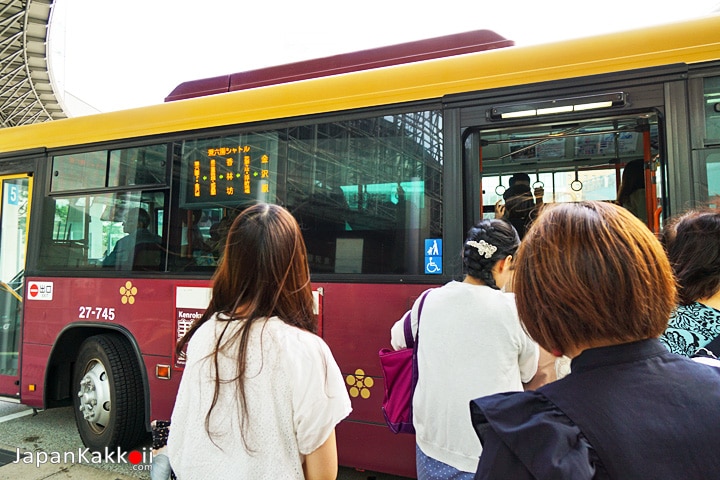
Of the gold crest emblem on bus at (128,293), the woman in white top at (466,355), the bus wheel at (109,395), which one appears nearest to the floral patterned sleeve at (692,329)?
the woman in white top at (466,355)

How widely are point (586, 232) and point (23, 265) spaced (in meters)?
5.05

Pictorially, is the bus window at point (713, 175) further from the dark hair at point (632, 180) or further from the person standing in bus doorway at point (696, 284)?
the person standing in bus doorway at point (696, 284)

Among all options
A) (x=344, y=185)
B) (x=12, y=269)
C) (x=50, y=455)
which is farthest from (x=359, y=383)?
(x=12, y=269)

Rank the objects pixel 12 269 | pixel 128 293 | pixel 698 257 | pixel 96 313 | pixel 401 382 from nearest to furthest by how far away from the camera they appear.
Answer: pixel 698 257 → pixel 401 382 → pixel 128 293 → pixel 96 313 → pixel 12 269

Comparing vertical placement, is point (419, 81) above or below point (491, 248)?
above

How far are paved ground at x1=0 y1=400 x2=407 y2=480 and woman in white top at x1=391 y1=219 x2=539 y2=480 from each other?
2071mm

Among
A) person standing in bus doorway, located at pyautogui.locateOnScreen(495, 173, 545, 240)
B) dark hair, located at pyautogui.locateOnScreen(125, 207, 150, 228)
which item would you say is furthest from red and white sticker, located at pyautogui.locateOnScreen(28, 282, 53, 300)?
person standing in bus doorway, located at pyautogui.locateOnScreen(495, 173, 545, 240)

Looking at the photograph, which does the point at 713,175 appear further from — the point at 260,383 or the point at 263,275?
the point at 260,383

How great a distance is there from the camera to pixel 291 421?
1327 millimetres

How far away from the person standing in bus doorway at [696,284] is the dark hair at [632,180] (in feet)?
5.22

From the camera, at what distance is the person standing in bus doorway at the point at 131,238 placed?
3.88m

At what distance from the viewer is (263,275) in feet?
4.66

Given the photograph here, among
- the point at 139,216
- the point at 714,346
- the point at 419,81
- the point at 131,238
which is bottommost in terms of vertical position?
the point at 714,346

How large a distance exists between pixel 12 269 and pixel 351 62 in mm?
3775
